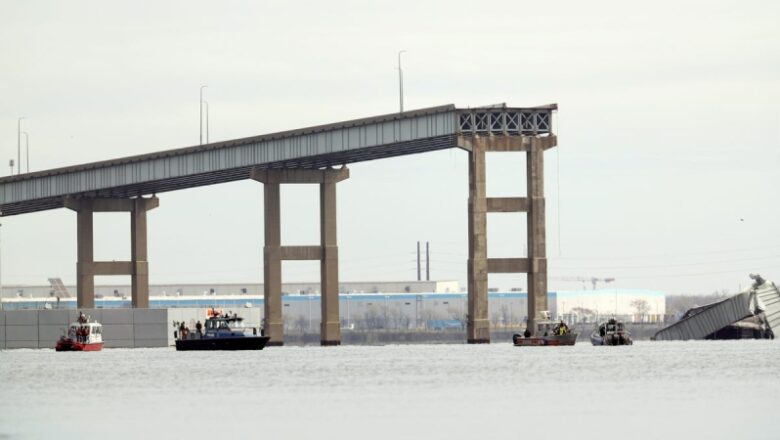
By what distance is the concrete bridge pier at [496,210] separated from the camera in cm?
17075

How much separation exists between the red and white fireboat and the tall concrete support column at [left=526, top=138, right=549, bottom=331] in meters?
39.0

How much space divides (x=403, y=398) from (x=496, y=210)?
9288 cm

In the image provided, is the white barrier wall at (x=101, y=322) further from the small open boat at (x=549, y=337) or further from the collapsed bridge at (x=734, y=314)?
the collapsed bridge at (x=734, y=314)

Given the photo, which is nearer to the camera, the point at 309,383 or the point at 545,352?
the point at 309,383

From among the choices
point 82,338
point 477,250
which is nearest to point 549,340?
point 477,250

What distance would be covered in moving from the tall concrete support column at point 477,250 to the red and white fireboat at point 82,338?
33.5 m

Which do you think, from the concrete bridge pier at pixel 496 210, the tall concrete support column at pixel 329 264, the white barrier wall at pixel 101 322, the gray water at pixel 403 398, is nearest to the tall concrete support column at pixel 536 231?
the concrete bridge pier at pixel 496 210

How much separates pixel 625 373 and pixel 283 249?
89240mm

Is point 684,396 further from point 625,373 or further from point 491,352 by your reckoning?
point 491,352

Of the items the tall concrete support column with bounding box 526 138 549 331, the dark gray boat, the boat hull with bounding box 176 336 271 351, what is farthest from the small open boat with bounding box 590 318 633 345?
the boat hull with bounding box 176 336 271 351

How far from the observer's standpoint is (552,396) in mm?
79875

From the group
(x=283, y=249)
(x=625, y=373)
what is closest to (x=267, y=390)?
(x=625, y=373)

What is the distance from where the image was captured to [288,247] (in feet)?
614

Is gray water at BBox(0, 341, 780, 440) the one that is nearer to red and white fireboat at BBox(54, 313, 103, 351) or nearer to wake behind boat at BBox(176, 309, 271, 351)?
wake behind boat at BBox(176, 309, 271, 351)
